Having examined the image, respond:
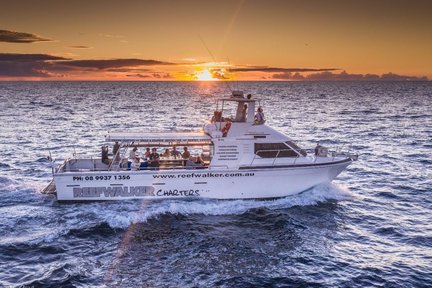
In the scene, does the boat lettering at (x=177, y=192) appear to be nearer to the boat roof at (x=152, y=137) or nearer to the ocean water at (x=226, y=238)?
the ocean water at (x=226, y=238)

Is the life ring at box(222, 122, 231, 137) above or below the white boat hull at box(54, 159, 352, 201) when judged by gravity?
above

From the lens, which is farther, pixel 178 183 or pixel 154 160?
pixel 154 160

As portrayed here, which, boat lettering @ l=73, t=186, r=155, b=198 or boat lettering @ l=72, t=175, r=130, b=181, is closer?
boat lettering @ l=72, t=175, r=130, b=181

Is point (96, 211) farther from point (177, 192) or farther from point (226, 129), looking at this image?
point (226, 129)

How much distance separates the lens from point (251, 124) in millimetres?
19906

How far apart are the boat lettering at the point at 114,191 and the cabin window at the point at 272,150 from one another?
5303mm

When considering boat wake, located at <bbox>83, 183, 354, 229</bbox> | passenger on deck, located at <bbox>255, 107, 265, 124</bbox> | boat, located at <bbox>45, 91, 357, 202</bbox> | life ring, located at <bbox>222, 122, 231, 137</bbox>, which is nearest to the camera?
boat wake, located at <bbox>83, 183, 354, 229</bbox>

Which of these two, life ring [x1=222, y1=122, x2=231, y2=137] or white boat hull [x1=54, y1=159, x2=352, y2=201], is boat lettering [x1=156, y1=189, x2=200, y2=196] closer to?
white boat hull [x1=54, y1=159, x2=352, y2=201]

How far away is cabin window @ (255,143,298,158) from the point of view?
19.8 m

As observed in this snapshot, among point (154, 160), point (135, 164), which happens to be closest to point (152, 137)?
point (154, 160)

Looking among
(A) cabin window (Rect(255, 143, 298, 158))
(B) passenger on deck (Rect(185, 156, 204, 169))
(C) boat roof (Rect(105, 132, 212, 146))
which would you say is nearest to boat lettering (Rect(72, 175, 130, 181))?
(C) boat roof (Rect(105, 132, 212, 146))

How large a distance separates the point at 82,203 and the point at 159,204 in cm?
353

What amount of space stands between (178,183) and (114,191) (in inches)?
115

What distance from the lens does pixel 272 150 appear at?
64.9 ft
